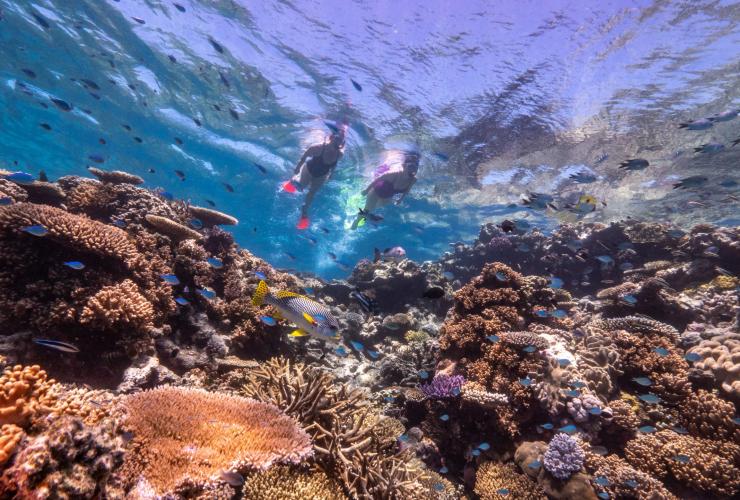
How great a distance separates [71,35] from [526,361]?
86.8ft

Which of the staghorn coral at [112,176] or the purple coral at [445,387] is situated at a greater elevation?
the purple coral at [445,387]

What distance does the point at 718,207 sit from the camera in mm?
24172

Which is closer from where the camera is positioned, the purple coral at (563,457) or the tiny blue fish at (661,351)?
the purple coral at (563,457)

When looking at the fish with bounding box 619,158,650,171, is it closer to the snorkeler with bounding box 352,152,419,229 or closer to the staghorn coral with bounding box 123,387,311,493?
the staghorn coral with bounding box 123,387,311,493

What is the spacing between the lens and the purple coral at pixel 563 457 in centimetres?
515

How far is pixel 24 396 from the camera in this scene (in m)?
2.74

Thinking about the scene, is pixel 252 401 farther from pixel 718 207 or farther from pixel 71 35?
pixel 718 207

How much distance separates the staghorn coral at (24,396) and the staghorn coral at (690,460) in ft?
24.7

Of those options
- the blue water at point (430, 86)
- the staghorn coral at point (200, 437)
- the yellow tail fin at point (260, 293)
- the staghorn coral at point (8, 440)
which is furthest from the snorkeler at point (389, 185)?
the staghorn coral at point (8, 440)

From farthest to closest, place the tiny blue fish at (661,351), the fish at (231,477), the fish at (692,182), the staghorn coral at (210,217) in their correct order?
the fish at (692,182) → the staghorn coral at (210,217) → the tiny blue fish at (661,351) → the fish at (231,477)

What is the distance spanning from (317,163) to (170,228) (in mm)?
10040

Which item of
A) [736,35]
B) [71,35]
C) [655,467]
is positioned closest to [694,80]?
[736,35]

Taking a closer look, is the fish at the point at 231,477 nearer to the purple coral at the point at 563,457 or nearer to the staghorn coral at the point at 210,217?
the purple coral at the point at 563,457

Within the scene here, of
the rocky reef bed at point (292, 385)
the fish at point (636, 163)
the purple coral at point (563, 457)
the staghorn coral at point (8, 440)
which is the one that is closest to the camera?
the staghorn coral at point (8, 440)
